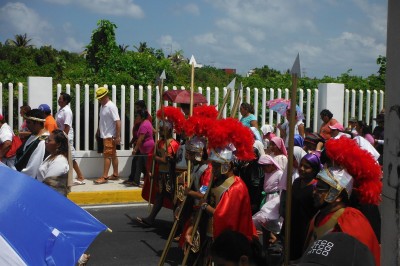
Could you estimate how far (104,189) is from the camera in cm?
1102

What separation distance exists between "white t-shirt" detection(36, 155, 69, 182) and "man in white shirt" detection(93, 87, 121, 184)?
18.3 ft

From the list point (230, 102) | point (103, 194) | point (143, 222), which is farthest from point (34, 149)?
point (230, 102)

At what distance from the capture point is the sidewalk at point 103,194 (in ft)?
34.2

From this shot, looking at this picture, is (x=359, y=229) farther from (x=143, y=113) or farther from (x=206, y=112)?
(x=143, y=113)

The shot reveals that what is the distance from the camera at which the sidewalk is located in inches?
411

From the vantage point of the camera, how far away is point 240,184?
17.3ft

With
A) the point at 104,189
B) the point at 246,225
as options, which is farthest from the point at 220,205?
the point at 104,189

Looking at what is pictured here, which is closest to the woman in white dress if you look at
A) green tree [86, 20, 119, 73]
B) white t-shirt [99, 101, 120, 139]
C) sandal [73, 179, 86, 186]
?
white t-shirt [99, 101, 120, 139]

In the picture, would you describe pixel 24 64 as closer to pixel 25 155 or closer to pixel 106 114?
pixel 106 114

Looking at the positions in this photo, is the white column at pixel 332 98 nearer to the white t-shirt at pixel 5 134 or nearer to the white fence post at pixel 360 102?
the white fence post at pixel 360 102

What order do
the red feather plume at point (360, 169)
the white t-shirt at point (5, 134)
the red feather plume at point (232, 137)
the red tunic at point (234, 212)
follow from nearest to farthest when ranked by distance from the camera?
the red feather plume at point (360, 169)
the red tunic at point (234, 212)
the red feather plume at point (232, 137)
the white t-shirt at point (5, 134)

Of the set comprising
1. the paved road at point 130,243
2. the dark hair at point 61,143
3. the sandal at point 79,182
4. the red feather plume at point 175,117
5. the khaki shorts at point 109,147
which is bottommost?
the paved road at point 130,243

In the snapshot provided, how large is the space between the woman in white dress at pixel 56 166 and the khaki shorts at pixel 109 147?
5.89 meters

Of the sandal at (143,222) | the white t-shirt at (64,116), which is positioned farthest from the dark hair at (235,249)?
the white t-shirt at (64,116)
